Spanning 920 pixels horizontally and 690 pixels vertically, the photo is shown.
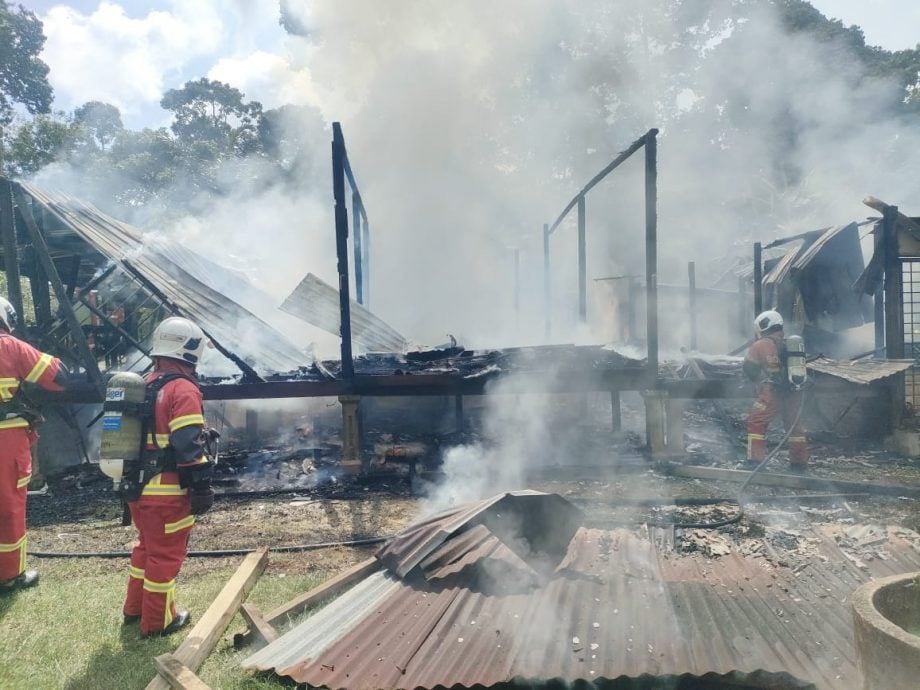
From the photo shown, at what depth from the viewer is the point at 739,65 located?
2769 centimetres

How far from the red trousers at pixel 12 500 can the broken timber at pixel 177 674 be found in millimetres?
2208

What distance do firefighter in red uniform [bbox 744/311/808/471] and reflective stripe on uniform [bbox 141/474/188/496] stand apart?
6993 mm

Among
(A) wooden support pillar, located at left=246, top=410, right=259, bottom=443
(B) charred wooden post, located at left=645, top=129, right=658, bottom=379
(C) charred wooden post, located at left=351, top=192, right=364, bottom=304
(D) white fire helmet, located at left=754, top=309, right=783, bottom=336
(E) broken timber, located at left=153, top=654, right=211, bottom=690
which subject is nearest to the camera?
(E) broken timber, located at left=153, top=654, right=211, bottom=690

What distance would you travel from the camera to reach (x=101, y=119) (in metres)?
34.6

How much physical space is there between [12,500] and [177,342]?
75.9 inches

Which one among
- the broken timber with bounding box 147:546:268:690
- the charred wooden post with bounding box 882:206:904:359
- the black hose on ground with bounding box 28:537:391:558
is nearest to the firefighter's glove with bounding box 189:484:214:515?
the broken timber with bounding box 147:546:268:690

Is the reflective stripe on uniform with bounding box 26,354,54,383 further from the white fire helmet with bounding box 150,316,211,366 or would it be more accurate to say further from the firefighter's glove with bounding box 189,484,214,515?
the firefighter's glove with bounding box 189,484,214,515

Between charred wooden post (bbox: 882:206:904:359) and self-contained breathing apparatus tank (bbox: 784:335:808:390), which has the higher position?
charred wooden post (bbox: 882:206:904:359)

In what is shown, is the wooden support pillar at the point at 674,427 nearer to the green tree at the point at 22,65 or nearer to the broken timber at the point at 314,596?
the broken timber at the point at 314,596

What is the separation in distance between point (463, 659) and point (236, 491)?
5304mm

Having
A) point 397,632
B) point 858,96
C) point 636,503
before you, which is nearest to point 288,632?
point 397,632

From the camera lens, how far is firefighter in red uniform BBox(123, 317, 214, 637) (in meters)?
3.64

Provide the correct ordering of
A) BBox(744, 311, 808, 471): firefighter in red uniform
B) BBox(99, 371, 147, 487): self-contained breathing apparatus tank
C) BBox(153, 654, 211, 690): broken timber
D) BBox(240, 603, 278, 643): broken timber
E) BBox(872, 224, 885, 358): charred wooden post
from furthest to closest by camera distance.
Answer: BBox(872, 224, 885, 358): charred wooden post < BBox(744, 311, 808, 471): firefighter in red uniform < BBox(99, 371, 147, 487): self-contained breathing apparatus tank < BBox(240, 603, 278, 643): broken timber < BBox(153, 654, 211, 690): broken timber

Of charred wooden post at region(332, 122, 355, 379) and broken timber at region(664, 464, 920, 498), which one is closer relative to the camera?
broken timber at region(664, 464, 920, 498)
